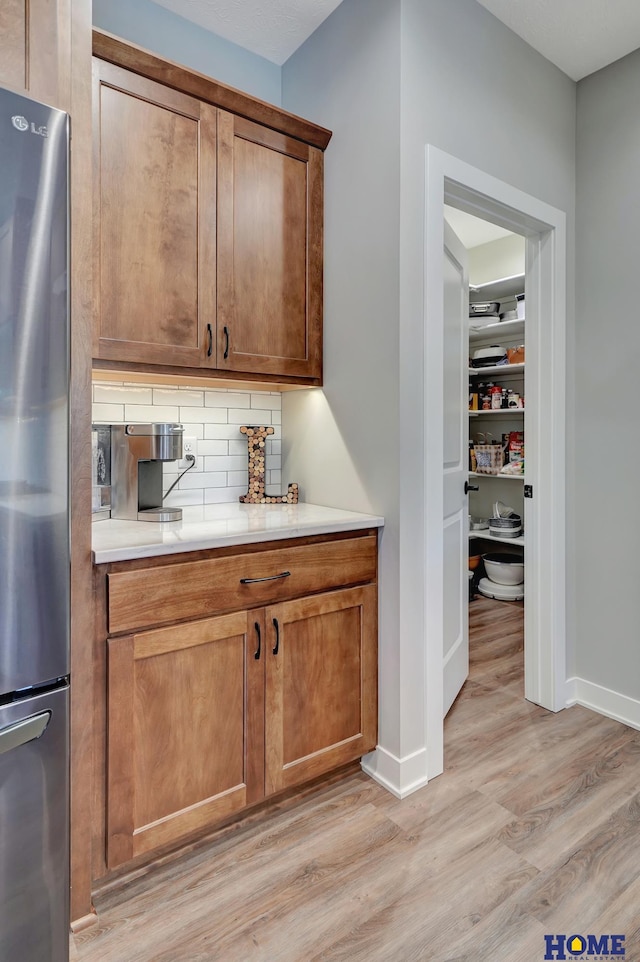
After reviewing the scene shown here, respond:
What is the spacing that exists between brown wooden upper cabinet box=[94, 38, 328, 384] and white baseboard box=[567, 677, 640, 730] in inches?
72.2

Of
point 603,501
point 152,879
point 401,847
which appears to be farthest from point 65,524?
point 603,501

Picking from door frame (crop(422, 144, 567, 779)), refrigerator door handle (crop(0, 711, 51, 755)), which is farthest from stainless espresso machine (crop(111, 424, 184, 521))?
door frame (crop(422, 144, 567, 779))

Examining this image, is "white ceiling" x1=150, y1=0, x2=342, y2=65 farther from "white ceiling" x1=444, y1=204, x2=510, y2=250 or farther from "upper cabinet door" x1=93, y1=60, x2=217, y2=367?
"white ceiling" x1=444, y1=204, x2=510, y2=250

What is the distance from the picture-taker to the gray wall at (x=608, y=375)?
7.35ft

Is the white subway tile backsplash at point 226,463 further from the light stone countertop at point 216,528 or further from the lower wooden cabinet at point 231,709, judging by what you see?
the lower wooden cabinet at point 231,709

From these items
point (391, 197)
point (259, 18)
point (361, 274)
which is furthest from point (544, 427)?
point (259, 18)

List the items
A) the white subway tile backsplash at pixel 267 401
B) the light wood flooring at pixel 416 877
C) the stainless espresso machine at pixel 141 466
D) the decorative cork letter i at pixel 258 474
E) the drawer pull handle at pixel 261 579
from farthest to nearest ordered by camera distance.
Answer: the white subway tile backsplash at pixel 267 401 < the decorative cork letter i at pixel 258 474 < the stainless espresso machine at pixel 141 466 < the drawer pull handle at pixel 261 579 < the light wood flooring at pixel 416 877

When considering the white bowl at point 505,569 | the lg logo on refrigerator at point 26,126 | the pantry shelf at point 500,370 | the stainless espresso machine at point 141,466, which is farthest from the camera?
the white bowl at point 505,569

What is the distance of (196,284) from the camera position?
5.86ft

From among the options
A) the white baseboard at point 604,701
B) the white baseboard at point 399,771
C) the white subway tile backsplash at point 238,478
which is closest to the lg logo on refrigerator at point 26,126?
the white subway tile backsplash at point 238,478

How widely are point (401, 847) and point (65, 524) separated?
1333 millimetres

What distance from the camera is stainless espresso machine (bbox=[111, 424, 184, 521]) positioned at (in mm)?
1754

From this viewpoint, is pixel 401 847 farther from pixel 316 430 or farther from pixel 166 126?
pixel 166 126

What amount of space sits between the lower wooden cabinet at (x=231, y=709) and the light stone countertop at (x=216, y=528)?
70 mm
